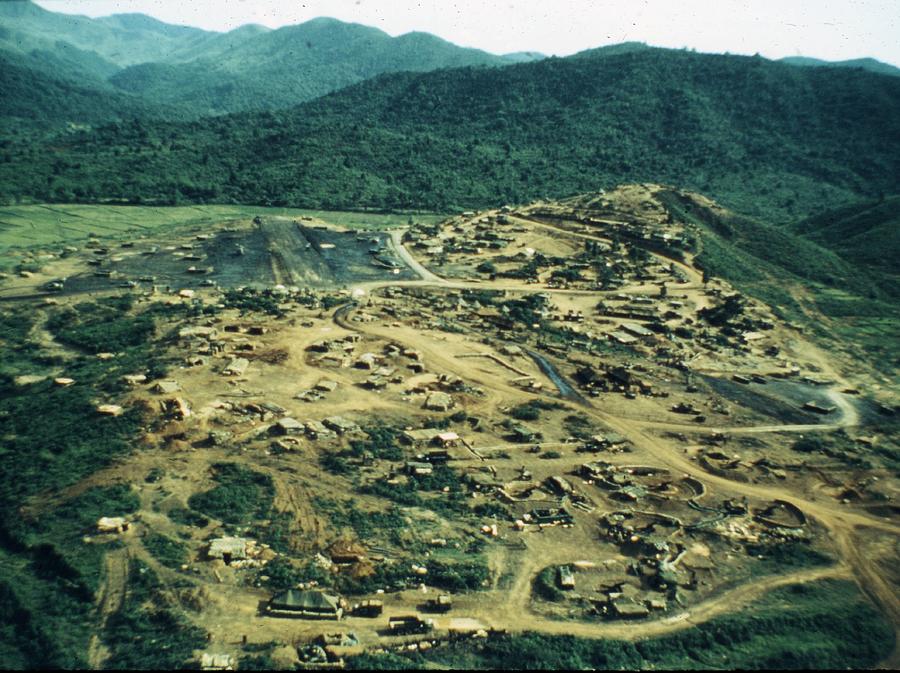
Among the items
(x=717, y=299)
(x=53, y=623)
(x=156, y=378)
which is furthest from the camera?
(x=717, y=299)

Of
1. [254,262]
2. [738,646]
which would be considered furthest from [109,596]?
[254,262]

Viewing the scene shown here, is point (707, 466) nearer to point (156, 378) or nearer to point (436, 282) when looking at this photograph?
point (156, 378)

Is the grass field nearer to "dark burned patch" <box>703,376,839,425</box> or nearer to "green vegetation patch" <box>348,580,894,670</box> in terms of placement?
"dark burned patch" <box>703,376,839,425</box>

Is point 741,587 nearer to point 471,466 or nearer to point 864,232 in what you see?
point 471,466

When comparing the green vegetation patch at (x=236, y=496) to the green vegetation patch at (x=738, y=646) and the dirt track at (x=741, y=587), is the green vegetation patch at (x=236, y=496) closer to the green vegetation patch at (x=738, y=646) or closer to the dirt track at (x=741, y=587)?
the green vegetation patch at (x=738, y=646)

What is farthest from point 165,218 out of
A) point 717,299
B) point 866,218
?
point 866,218

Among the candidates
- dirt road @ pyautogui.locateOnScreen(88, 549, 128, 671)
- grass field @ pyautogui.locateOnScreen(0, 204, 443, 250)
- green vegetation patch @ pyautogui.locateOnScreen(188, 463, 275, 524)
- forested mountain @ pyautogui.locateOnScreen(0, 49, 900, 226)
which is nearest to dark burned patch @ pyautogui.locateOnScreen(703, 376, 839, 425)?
green vegetation patch @ pyautogui.locateOnScreen(188, 463, 275, 524)
